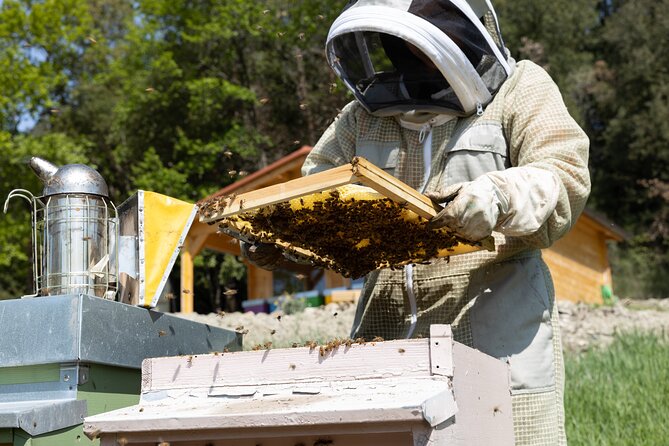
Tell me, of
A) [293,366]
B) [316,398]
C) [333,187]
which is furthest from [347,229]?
[316,398]

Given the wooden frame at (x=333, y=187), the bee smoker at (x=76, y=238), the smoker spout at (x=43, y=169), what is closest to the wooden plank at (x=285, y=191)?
the wooden frame at (x=333, y=187)

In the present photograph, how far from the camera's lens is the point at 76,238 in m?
3.06

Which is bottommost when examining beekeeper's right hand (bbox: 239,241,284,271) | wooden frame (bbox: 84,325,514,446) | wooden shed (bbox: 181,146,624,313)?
wooden frame (bbox: 84,325,514,446)

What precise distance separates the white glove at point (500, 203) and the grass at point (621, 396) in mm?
2841

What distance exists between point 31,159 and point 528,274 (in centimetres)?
199

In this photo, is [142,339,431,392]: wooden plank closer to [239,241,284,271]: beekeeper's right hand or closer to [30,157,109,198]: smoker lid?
[239,241,284,271]: beekeeper's right hand

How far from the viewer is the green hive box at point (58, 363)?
2514 millimetres

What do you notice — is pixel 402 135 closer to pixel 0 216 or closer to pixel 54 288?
pixel 54 288

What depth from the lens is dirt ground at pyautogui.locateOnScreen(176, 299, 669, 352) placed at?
884 cm

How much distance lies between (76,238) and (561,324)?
8426mm

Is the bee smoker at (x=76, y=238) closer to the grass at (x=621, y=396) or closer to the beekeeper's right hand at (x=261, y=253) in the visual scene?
the beekeeper's right hand at (x=261, y=253)

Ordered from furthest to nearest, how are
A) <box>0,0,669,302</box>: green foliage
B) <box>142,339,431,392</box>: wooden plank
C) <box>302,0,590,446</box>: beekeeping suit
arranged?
<box>0,0,669,302</box>: green foliage → <box>302,0,590,446</box>: beekeeping suit → <box>142,339,431,392</box>: wooden plank

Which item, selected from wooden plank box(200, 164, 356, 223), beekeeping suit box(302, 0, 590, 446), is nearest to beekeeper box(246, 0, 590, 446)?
beekeeping suit box(302, 0, 590, 446)

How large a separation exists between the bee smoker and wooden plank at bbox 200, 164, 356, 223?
0.67 meters
